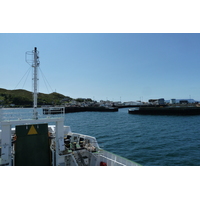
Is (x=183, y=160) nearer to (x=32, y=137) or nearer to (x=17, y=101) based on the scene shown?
(x=32, y=137)

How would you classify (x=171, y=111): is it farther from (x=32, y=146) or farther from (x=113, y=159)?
(x=32, y=146)

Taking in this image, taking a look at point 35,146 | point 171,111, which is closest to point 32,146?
point 35,146

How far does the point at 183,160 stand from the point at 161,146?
435 cm

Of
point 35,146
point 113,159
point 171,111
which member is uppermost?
point 35,146

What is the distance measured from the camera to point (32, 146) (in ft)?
27.4

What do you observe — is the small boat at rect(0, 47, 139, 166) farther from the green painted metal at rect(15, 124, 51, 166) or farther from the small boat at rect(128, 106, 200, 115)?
the small boat at rect(128, 106, 200, 115)

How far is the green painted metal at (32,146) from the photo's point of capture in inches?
320

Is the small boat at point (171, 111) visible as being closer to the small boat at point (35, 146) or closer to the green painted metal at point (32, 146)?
the small boat at point (35, 146)

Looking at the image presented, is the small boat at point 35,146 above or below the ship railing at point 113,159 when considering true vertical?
above

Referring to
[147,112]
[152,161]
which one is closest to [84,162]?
[152,161]

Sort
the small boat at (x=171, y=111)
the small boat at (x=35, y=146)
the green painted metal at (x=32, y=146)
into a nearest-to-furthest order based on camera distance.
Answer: the small boat at (x=35, y=146)
the green painted metal at (x=32, y=146)
the small boat at (x=171, y=111)

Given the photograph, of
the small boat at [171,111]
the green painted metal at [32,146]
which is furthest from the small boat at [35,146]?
the small boat at [171,111]

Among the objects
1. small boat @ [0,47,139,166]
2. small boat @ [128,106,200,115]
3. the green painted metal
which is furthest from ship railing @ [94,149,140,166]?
small boat @ [128,106,200,115]

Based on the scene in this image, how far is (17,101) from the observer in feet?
428
